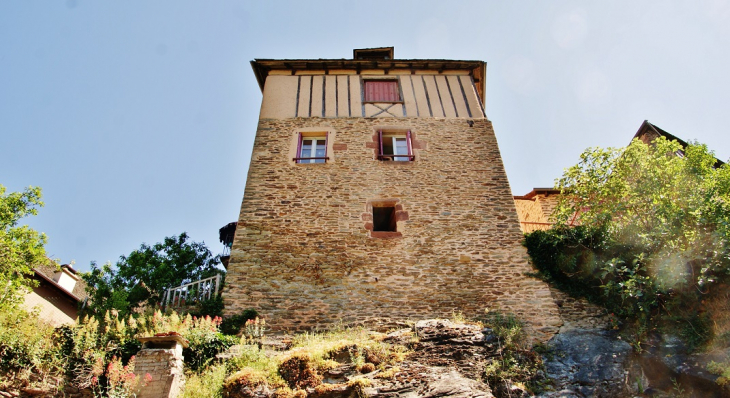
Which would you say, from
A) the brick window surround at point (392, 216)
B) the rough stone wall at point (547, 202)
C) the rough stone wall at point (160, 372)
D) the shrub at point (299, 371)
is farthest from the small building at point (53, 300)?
→ the rough stone wall at point (547, 202)

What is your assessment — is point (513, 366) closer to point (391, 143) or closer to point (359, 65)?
point (391, 143)

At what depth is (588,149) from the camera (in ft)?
28.4

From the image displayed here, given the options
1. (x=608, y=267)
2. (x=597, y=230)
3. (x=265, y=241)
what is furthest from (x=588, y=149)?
(x=265, y=241)

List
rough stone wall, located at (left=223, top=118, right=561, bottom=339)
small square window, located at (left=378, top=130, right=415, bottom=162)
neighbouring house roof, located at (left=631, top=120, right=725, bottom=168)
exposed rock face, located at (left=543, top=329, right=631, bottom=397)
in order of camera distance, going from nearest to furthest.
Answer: exposed rock face, located at (left=543, top=329, right=631, bottom=397)
rough stone wall, located at (left=223, top=118, right=561, bottom=339)
small square window, located at (left=378, top=130, right=415, bottom=162)
neighbouring house roof, located at (left=631, top=120, right=725, bottom=168)

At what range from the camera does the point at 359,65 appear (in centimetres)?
1152

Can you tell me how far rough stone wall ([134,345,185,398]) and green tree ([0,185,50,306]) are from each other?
4.40 meters

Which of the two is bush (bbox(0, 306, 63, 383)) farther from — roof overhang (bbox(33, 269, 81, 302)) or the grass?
roof overhang (bbox(33, 269, 81, 302))

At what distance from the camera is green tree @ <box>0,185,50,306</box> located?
28.3 feet

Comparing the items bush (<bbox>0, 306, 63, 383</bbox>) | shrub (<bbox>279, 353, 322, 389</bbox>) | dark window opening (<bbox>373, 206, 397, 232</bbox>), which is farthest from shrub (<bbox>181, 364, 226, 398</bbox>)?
dark window opening (<bbox>373, 206, 397, 232</bbox>)

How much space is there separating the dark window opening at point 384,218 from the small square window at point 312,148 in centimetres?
166

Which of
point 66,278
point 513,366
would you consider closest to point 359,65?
point 513,366

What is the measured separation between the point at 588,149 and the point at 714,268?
122 inches

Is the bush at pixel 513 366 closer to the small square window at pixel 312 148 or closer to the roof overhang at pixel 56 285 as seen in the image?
the small square window at pixel 312 148

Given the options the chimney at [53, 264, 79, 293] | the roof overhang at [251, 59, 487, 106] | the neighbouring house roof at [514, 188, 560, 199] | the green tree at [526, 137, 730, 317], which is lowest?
the green tree at [526, 137, 730, 317]
